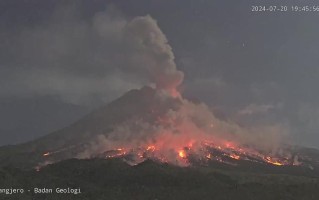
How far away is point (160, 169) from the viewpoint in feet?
564

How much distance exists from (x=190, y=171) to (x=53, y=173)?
4796 cm

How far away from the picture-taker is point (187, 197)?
12431 cm

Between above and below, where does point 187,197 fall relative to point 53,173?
below

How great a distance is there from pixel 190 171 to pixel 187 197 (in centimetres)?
5060

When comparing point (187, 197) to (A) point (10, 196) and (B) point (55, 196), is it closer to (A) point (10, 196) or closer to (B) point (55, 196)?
(B) point (55, 196)

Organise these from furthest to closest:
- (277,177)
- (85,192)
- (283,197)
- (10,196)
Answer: (277,177)
(85,192)
(283,197)
(10,196)

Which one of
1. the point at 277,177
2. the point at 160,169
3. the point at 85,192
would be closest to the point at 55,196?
the point at 85,192

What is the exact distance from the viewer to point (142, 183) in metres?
158

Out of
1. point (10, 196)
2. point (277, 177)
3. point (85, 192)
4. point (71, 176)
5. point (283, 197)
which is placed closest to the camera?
point (10, 196)

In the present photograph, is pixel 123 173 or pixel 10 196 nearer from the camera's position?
pixel 10 196

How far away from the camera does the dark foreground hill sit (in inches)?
4813

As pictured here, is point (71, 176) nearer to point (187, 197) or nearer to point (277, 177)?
point (187, 197)

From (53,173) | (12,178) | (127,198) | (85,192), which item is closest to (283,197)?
(127,198)

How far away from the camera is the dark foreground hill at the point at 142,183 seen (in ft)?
401
